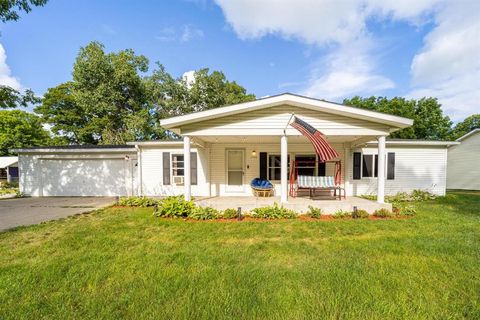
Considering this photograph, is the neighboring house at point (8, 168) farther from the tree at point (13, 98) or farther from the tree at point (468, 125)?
the tree at point (468, 125)

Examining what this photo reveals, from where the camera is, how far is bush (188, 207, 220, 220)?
6.14 meters

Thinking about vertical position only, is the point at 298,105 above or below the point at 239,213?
above

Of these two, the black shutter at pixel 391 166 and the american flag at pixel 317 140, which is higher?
the american flag at pixel 317 140

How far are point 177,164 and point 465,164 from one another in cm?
1940

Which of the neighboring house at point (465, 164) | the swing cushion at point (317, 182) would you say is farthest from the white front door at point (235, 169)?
the neighboring house at point (465, 164)

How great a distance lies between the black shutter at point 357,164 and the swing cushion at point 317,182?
3.33 metres

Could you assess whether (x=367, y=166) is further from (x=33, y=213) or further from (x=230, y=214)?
(x=33, y=213)

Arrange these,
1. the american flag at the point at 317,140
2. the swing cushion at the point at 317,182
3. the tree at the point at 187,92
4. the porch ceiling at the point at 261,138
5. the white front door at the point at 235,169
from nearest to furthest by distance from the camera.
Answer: the american flag at the point at 317,140 → the swing cushion at the point at 317,182 → the porch ceiling at the point at 261,138 → the white front door at the point at 235,169 → the tree at the point at 187,92

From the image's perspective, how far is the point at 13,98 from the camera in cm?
967

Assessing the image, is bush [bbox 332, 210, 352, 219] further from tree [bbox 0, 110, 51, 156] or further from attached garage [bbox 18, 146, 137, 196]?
tree [bbox 0, 110, 51, 156]

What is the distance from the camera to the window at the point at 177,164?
404 inches

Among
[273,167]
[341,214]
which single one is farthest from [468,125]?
[341,214]

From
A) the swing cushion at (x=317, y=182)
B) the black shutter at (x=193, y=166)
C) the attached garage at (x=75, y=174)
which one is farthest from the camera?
the attached garage at (x=75, y=174)

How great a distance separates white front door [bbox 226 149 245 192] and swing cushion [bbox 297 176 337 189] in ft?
9.67
